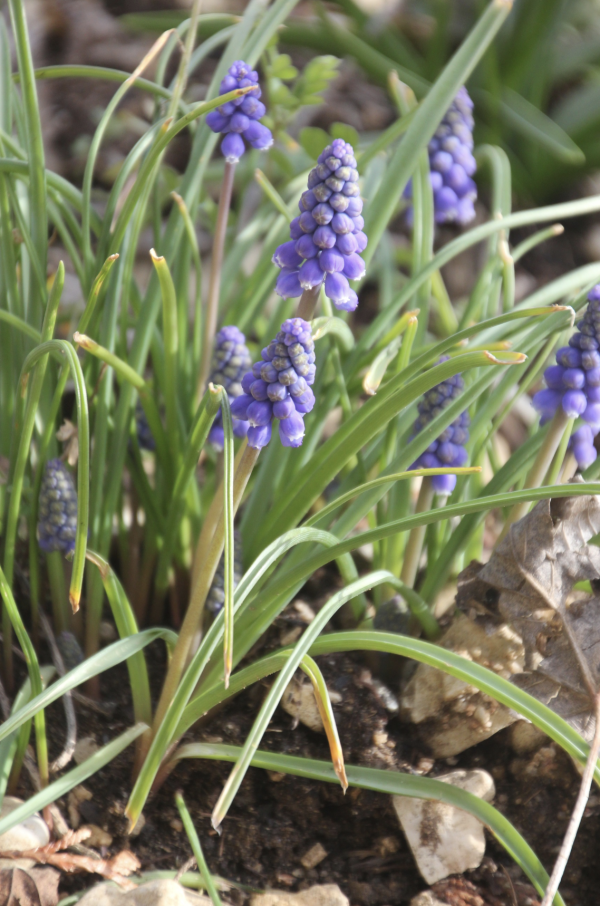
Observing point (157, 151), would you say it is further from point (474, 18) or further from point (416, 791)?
point (474, 18)

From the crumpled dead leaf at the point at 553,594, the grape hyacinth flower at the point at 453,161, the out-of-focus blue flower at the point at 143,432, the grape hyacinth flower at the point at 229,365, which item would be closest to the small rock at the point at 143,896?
the crumpled dead leaf at the point at 553,594

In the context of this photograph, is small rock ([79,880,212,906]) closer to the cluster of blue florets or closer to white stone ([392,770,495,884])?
white stone ([392,770,495,884])

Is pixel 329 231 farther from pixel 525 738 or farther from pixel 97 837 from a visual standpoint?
pixel 97 837

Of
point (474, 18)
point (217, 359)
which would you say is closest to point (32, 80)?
point (217, 359)

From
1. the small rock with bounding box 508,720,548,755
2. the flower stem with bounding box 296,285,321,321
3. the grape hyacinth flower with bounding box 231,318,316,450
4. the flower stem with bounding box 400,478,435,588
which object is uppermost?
the flower stem with bounding box 296,285,321,321

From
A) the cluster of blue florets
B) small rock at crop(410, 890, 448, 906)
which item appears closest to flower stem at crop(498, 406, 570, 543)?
the cluster of blue florets

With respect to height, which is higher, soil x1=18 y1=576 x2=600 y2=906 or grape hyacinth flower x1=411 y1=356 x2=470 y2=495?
grape hyacinth flower x1=411 y1=356 x2=470 y2=495

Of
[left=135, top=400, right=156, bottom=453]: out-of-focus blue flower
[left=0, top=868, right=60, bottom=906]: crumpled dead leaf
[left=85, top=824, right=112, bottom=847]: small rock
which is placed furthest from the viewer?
[left=135, top=400, right=156, bottom=453]: out-of-focus blue flower

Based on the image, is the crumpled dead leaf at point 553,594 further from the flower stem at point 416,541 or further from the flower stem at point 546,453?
the flower stem at point 416,541
